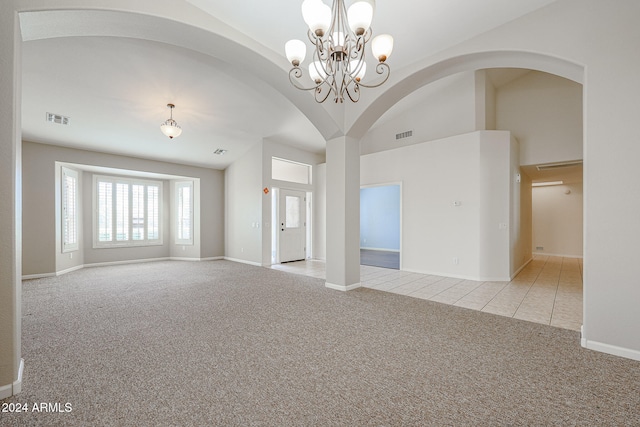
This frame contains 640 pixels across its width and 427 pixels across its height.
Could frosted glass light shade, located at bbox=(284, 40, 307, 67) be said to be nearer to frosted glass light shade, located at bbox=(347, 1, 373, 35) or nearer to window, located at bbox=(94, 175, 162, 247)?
frosted glass light shade, located at bbox=(347, 1, 373, 35)

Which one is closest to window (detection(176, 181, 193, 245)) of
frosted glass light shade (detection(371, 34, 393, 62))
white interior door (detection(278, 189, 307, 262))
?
white interior door (detection(278, 189, 307, 262))

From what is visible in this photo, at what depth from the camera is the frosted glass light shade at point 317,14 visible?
199 cm

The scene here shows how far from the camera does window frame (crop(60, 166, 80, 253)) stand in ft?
19.8

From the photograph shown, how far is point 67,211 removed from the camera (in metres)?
6.19

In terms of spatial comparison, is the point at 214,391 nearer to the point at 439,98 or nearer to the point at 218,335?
the point at 218,335

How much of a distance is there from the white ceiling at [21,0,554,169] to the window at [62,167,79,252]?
0.88m

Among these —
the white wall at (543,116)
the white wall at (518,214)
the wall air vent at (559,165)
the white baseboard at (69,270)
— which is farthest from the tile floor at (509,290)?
the white baseboard at (69,270)

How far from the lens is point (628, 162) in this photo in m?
2.35

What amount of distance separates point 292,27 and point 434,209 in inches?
178

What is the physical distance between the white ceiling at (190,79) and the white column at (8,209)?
417 millimetres

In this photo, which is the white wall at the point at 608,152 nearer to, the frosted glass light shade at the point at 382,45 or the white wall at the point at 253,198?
the frosted glass light shade at the point at 382,45

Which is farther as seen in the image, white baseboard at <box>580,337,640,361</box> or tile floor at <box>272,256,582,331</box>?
tile floor at <box>272,256,582,331</box>

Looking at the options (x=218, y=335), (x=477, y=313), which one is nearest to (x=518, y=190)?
(x=477, y=313)

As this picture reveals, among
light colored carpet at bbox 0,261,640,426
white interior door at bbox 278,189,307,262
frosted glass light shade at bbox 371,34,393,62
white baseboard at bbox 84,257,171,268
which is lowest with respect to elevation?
white baseboard at bbox 84,257,171,268
